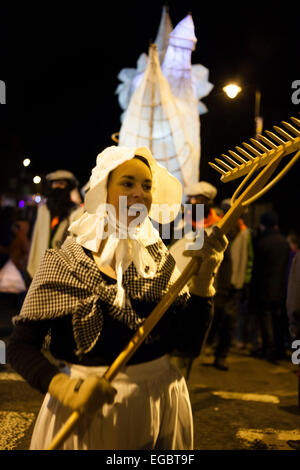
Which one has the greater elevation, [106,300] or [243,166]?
[243,166]

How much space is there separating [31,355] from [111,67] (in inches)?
383

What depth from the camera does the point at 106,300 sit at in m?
1.91

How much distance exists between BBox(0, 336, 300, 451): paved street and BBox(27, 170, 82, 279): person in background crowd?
5.21 ft

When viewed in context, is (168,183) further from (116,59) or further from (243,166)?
(116,59)

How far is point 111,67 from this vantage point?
1059 cm

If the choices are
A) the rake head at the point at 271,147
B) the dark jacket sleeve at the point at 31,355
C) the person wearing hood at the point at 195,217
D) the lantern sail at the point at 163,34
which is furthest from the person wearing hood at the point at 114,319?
the lantern sail at the point at 163,34

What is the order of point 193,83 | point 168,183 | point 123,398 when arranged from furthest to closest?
point 193,83, point 168,183, point 123,398

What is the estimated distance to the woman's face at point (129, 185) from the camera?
6.73ft

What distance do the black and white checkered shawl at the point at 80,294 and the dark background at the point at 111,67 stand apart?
3.64 meters

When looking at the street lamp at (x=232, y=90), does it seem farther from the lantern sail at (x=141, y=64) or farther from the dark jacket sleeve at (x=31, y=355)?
the dark jacket sleeve at (x=31, y=355)

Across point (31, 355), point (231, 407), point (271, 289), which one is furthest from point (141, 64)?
point (31, 355)

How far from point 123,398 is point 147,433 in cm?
18

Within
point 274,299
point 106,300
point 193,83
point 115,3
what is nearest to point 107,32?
point 115,3

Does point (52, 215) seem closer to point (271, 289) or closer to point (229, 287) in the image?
point (229, 287)
